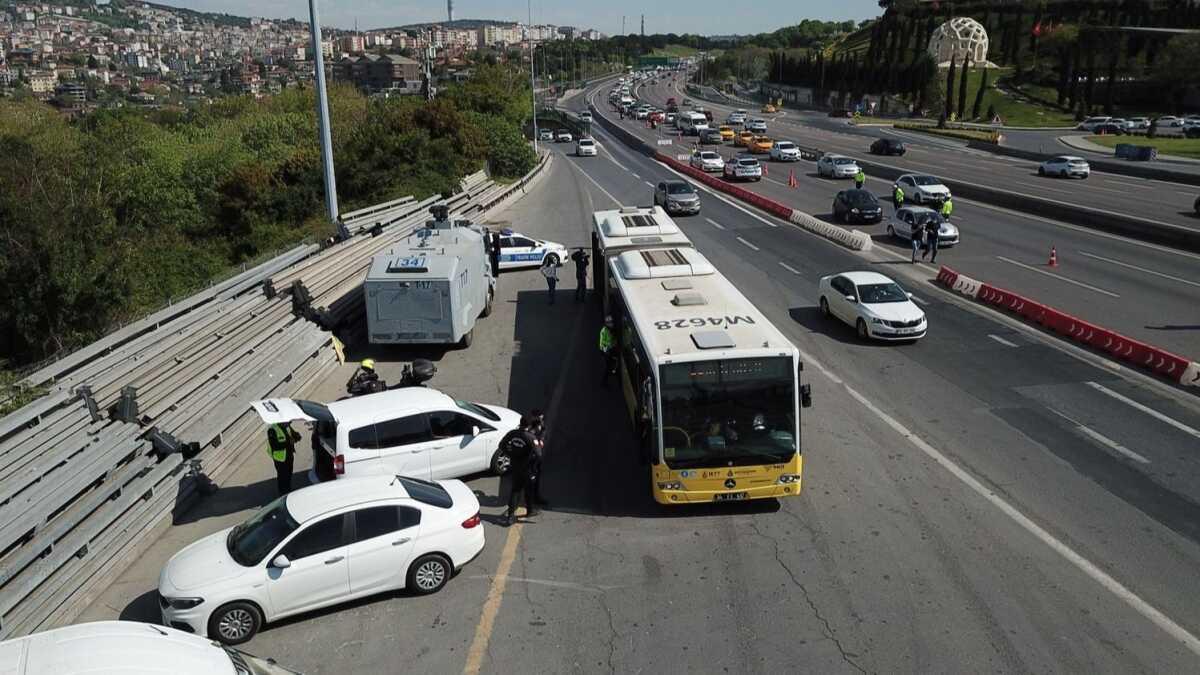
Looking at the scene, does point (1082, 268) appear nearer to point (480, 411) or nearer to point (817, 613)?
point (480, 411)

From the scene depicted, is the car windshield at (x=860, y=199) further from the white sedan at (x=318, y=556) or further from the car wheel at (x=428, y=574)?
the car wheel at (x=428, y=574)

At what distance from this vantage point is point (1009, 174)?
5216 cm

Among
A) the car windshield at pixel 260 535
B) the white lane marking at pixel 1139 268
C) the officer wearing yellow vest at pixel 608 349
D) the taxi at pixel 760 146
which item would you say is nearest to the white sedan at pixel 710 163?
the taxi at pixel 760 146

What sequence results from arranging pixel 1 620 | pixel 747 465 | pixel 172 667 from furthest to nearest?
pixel 747 465, pixel 1 620, pixel 172 667

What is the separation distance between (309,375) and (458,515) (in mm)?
9131

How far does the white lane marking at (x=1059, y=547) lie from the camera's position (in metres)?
9.23

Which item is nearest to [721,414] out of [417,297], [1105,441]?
[1105,441]

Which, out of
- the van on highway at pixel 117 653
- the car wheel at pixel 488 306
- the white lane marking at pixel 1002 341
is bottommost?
the car wheel at pixel 488 306

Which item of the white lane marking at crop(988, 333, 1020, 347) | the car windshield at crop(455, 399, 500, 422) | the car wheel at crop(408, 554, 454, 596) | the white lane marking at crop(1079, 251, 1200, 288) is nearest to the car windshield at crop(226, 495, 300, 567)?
the car wheel at crop(408, 554, 454, 596)

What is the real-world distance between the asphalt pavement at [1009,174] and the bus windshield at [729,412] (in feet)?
98.3

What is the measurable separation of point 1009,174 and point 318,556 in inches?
2032

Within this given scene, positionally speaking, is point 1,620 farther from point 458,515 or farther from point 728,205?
point 728,205

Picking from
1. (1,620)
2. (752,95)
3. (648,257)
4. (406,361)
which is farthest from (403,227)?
(752,95)

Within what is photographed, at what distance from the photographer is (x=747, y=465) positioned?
11648 millimetres
